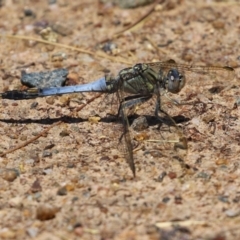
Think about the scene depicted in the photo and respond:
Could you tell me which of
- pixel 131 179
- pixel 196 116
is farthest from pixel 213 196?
pixel 196 116

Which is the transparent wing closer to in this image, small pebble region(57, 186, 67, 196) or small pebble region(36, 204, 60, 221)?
small pebble region(57, 186, 67, 196)

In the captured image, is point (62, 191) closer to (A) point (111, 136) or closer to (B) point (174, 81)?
(A) point (111, 136)

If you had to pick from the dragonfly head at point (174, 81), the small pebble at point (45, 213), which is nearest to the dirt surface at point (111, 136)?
the small pebble at point (45, 213)

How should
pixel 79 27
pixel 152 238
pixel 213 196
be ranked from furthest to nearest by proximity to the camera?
pixel 79 27, pixel 213 196, pixel 152 238

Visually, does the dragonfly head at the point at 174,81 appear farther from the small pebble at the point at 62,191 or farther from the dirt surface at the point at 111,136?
the small pebble at the point at 62,191

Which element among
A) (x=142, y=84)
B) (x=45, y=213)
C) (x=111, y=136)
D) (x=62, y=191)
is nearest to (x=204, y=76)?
(x=142, y=84)

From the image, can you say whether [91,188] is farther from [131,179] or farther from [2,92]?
[2,92]
